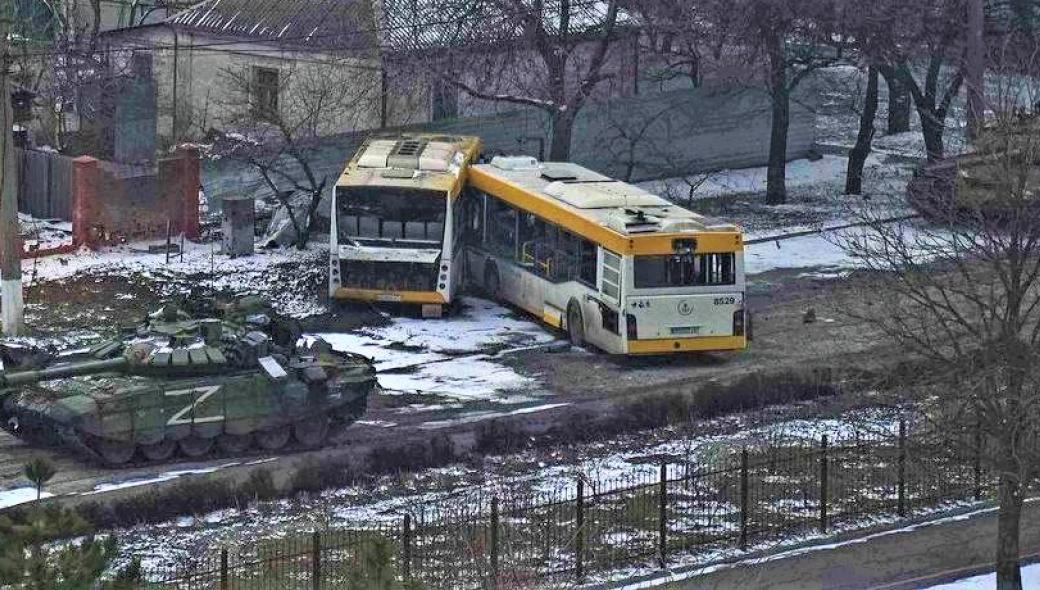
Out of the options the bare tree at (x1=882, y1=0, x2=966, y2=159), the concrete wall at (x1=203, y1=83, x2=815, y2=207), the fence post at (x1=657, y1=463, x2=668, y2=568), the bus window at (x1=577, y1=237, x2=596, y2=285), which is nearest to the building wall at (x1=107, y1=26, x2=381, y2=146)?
the concrete wall at (x1=203, y1=83, x2=815, y2=207)

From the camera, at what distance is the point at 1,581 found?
35.8ft

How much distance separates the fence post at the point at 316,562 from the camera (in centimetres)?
1756

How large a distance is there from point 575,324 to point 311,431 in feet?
21.5

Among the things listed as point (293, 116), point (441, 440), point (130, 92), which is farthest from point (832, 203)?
point (441, 440)

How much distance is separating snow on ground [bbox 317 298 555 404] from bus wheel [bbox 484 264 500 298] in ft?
0.69

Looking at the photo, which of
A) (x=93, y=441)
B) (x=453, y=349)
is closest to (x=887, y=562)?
(x=93, y=441)

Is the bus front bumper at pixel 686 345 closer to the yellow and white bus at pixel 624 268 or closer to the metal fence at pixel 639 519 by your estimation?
the yellow and white bus at pixel 624 268

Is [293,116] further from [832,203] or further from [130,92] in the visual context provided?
[832,203]

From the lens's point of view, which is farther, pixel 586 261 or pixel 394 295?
pixel 394 295

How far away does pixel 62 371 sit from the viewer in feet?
77.1

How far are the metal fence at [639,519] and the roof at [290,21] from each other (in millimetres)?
19558

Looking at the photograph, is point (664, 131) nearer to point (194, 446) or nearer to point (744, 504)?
point (194, 446)

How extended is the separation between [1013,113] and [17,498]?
11384 millimetres

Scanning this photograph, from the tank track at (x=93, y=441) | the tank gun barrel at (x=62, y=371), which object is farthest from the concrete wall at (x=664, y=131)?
the tank gun barrel at (x=62, y=371)
